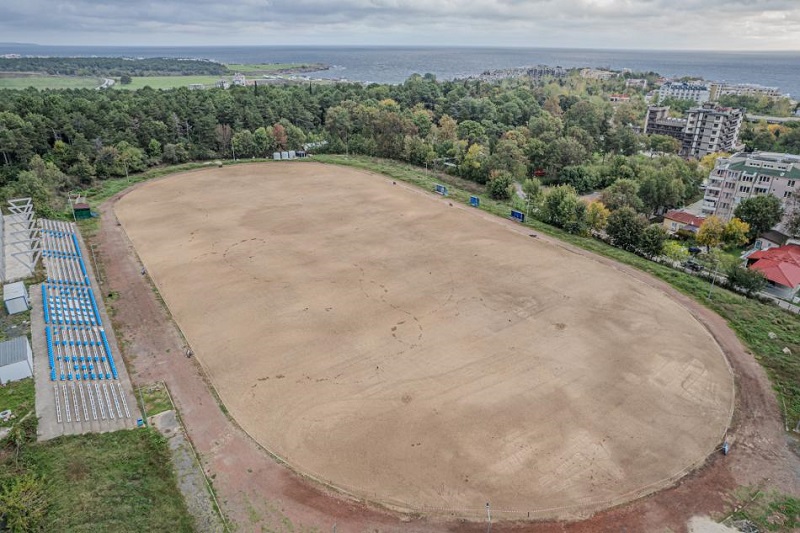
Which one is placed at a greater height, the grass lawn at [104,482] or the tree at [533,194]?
the tree at [533,194]

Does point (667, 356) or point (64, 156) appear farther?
point (64, 156)

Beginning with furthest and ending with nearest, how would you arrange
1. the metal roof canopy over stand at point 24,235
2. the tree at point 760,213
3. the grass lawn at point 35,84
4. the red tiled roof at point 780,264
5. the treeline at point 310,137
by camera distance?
the grass lawn at point 35,84
the treeline at point 310,137
the tree at point 760,213
the red tiled roof at point 780,264
the metal roof canopy over stand at point 24,235

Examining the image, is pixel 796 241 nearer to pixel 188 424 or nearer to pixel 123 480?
pixel 188 424

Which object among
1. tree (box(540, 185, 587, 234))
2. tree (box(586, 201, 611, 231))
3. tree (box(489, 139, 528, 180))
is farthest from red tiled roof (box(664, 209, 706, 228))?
tree (box(489, 139, 528, 180))

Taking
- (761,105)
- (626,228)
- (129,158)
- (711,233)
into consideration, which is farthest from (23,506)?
(761,105)

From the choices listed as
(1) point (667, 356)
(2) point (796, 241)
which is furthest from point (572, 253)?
(2) point (796, 241)

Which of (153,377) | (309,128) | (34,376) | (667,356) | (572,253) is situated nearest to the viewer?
(34,376)

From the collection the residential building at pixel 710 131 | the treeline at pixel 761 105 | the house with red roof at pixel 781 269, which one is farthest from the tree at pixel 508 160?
the treeline at pixel 761 105

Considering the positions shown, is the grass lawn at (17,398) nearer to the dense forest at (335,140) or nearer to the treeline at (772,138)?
the dense forest at (335,140)
